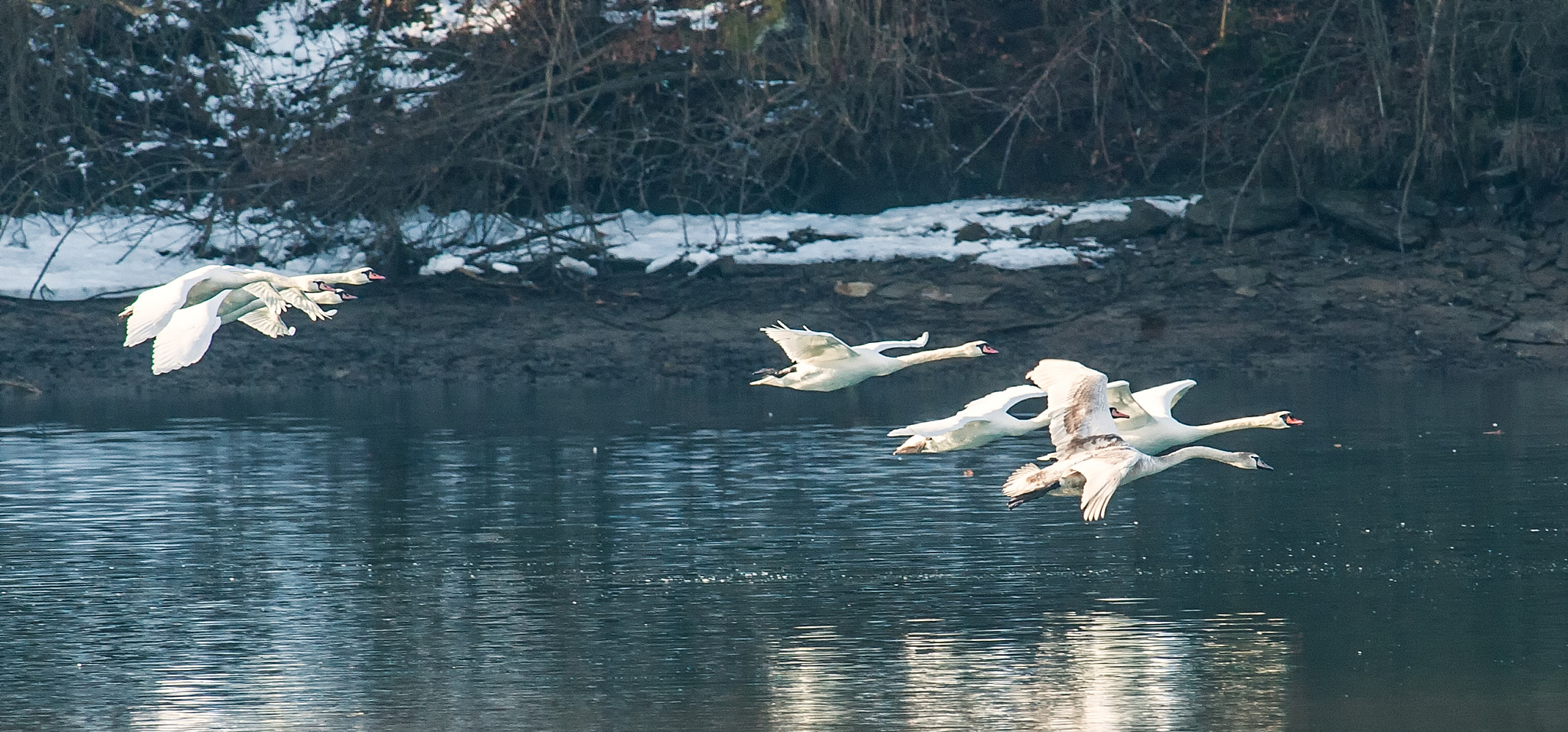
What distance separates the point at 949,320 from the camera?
2858 cm

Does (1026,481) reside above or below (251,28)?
below

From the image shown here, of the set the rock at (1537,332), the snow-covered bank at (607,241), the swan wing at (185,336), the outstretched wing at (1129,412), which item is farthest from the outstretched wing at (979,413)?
the snow-covered bank at (607,241)

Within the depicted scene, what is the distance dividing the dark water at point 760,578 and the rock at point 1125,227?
211 inches

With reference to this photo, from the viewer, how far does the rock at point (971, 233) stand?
2998cm

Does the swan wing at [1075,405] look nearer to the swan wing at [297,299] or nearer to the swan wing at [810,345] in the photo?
the swan wing at [810,345]

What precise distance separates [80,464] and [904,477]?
7703 mm

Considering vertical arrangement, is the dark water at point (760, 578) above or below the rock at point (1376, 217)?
below

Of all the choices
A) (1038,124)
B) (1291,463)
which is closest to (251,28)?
(1038,124)

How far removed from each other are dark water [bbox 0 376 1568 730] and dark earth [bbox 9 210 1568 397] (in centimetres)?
297

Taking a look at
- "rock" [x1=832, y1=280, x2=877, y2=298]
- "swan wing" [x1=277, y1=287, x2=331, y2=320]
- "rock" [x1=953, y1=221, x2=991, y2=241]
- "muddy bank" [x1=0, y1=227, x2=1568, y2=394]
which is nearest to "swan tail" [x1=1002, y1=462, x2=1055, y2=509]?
"swan wing" [x1=277, y1=287, x2=331, y2=320]

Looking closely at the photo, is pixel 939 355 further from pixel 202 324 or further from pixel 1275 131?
pixel 1275 131

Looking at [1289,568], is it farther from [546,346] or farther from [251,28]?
[251,28]

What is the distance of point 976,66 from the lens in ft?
107

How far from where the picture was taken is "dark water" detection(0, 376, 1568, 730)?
40.7 feet
